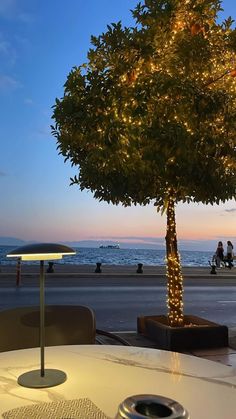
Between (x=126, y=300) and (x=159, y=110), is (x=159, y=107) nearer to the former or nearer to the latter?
(x=159, y=110)

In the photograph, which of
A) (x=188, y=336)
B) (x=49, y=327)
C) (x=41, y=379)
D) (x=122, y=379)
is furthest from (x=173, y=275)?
(x=41, y=379)

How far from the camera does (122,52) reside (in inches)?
260

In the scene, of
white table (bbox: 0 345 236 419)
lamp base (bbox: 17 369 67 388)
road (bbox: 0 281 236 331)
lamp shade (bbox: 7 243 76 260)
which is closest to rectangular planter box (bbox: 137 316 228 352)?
road (bbox: 0 281 236 331)

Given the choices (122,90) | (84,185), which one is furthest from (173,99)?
(84,185)

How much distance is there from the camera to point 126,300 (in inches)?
514

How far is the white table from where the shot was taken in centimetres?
204

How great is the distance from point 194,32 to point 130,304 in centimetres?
772

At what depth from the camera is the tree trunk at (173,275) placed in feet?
23.6

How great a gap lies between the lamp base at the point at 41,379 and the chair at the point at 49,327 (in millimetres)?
1186

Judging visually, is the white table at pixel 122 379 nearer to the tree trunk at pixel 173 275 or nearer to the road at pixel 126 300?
the tree trunk at pixel 173 275

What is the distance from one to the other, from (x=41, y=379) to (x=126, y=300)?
10.9 meters

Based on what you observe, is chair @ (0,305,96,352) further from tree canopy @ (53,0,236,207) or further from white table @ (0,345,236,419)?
tree canopy @ (53,0,236,207)

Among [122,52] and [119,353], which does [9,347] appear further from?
[122,52]

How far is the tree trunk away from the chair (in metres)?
3.64
